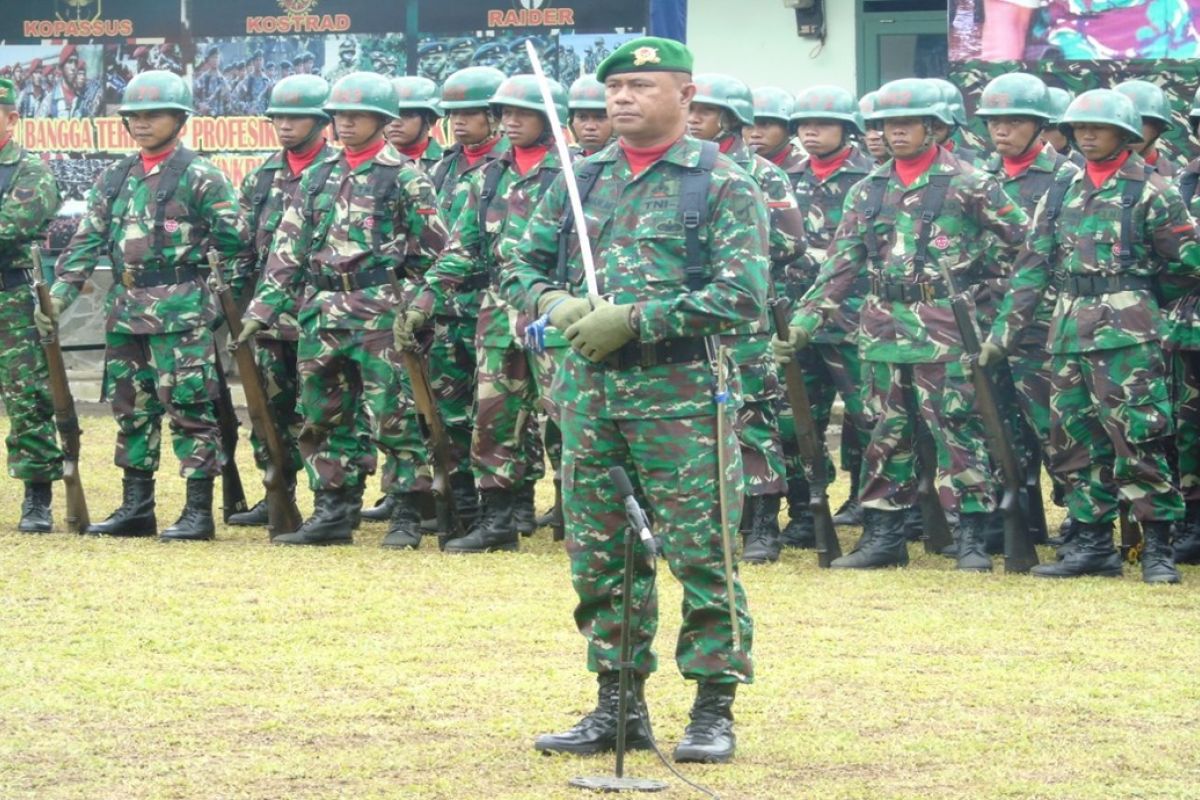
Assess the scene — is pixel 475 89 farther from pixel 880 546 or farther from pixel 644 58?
pixel 644 58

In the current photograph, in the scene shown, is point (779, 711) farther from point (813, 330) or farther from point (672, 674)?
point (813, 330)

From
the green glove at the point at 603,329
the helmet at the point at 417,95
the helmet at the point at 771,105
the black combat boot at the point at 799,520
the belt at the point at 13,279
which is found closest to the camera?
the green glove at the point at 603,329

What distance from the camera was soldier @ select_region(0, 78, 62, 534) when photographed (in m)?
11.7

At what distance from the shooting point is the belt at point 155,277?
11.4 metres

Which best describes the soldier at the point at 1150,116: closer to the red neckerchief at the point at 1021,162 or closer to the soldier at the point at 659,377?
the red neckerchief at the point at 1021,162

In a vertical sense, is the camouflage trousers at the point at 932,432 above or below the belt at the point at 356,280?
below

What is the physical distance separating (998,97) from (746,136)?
1.73m

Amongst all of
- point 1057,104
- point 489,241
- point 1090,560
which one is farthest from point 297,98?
point 1090,560

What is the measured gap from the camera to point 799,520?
471 inches

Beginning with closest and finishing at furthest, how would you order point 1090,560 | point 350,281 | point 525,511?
1. point 1090,560
2. point 350,281
3. point 525,511

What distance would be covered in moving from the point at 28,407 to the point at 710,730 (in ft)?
20.5

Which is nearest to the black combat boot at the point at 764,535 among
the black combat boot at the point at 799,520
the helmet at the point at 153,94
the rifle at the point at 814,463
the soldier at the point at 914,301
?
the rifle at the point at 814,463

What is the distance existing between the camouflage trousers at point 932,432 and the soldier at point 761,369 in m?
0.50

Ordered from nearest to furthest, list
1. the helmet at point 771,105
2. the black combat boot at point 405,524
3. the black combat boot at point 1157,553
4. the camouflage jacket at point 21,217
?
the black combat boot at point 1157,553, the black combat boot at point 405,524, the camouflage jacket at point 21,217, the helmet at point 771,105
